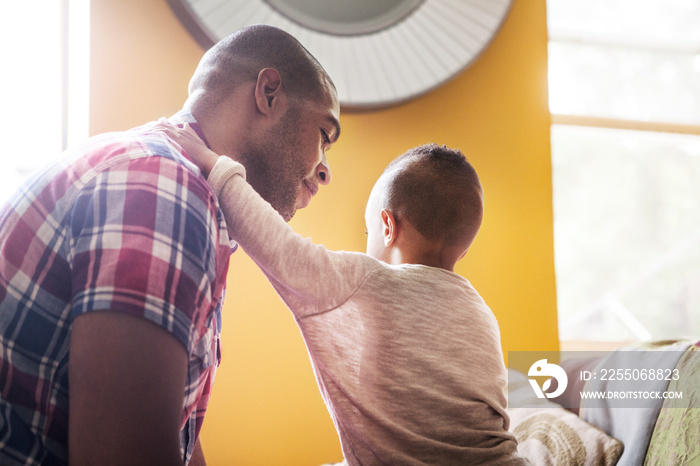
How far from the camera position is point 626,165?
5312 mm

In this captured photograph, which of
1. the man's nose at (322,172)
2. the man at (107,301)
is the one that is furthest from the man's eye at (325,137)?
the man at (107,301)

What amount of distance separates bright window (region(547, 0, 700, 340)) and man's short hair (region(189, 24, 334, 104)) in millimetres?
1435

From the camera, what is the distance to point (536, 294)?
2227 mm

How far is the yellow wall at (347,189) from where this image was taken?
1897 mm

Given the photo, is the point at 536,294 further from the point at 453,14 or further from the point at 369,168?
the point at 453,14

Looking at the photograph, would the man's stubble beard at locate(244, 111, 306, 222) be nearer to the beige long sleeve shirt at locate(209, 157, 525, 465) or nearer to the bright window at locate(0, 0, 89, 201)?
the beige long sleeve shirt at locate(209, 157, 525, 465)

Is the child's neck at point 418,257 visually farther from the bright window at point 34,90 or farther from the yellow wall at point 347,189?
the bright window at point 34,90

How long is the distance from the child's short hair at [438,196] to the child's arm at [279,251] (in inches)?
8.3

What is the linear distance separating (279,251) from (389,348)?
0.30 metres

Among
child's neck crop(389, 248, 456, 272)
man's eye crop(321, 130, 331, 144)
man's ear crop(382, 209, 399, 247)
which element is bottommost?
child's neck crop(389, 248, 456, 272)

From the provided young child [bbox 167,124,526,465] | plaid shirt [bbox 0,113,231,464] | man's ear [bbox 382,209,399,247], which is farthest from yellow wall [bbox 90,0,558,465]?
plaid shirt [bbox 0,113,231,464]

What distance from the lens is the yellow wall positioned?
1897 mm

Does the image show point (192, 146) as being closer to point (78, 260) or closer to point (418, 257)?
point (78, 260)

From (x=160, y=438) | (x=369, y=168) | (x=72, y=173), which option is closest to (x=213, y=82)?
(x=72, y=173)
